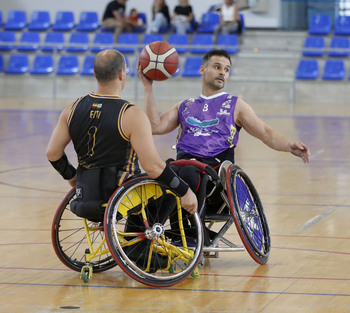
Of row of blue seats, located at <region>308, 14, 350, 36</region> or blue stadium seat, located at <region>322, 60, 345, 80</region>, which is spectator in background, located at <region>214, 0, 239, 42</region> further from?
blue stadium seat, located at <region>322, 60, 345, 80</region>

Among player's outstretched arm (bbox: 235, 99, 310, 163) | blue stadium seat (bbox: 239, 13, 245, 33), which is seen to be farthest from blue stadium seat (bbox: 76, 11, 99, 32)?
player's outstretched arm (bbox: 235, 99, 310, 163)

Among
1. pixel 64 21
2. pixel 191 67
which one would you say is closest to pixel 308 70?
pixel 191 67

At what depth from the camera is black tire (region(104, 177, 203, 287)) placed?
4.32 metres

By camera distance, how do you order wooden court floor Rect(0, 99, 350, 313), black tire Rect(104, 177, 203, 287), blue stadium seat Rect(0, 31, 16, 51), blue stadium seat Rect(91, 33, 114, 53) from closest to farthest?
wooden court floor Rect(0, 99, 350, 313) < black tire Rect(104, 177, 203, 287) < blue stadium seat Rect(91, 33, 114, 53) < blue stadium seat Rect(0, 31, 16, 51)

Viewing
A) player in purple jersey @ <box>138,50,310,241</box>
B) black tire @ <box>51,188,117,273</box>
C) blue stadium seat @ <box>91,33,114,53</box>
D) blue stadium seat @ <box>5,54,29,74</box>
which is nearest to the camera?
black tire @ <box>51,188,117,273</box>

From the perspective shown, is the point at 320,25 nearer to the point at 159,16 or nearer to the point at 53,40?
the point at 159,16

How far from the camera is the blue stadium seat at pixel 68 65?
66.6 ft

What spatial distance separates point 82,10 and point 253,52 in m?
6.34

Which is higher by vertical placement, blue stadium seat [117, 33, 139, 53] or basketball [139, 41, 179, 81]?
basketball [139, 41, 179, 81]

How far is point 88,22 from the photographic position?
2192 cm

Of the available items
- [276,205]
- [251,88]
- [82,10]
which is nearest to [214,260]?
[276,205]

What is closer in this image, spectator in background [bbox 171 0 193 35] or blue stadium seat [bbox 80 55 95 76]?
blue stadium seat [bbox 80 55 95 76]

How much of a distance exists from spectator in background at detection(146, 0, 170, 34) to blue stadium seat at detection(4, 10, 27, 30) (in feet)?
13.3

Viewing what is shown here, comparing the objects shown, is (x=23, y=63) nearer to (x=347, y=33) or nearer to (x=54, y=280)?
(x=347, y=33)
